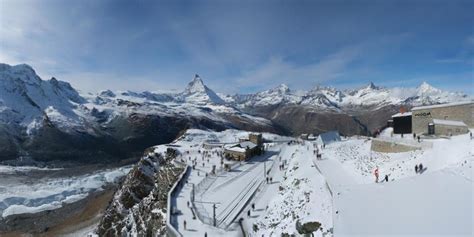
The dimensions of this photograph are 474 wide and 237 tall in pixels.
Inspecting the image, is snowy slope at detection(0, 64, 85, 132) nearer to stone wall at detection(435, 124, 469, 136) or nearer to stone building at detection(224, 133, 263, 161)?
stone building at detection(224, 133, 263, 161)

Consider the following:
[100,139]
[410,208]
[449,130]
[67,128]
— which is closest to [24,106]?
[67,128]

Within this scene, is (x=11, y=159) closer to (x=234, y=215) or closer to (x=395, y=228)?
(x=234, y=215)

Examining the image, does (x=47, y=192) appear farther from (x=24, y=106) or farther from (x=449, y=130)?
(x=24, y=106)

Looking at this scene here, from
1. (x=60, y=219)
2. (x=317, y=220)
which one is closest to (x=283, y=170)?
(x=317, y=220)

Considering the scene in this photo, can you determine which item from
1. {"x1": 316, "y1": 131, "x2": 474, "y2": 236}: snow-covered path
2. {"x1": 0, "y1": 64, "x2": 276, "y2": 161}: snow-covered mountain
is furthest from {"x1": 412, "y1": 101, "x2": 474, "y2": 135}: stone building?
{"x1": 0, "y1": 64, "x2": 276, "y2": 161}: snow-covered mountain

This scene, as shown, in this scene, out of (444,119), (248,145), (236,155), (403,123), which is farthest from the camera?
→ (248,145)
